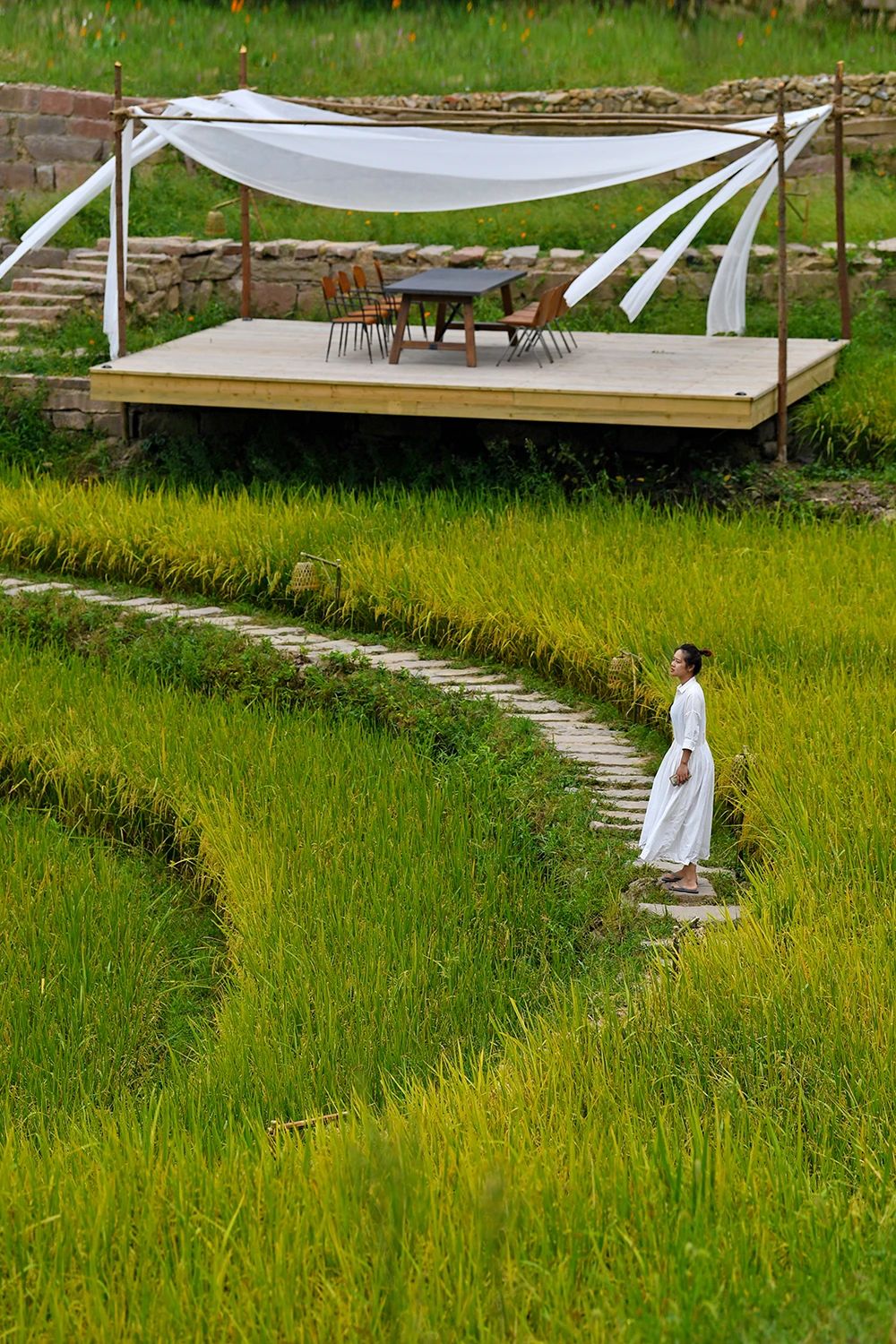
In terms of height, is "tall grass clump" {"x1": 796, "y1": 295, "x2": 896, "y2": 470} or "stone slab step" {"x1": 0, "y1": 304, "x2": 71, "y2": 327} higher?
"stone slab step" {"x1": 0, "y1": 304, "x2": 71, "y2": 327}

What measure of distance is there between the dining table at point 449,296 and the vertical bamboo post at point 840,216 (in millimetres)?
2160

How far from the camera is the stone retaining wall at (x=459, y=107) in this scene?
48.2 feet

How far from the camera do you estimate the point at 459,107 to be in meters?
15.5

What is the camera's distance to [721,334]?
12.6m

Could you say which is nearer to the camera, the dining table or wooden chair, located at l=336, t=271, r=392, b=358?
the dining table

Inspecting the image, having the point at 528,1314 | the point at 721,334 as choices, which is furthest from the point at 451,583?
the point at 528,1314

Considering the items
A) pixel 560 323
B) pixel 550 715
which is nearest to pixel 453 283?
pixel 560 323

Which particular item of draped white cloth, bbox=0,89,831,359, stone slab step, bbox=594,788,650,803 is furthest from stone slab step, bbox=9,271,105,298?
stone slab step, bbox=594,788,650,803

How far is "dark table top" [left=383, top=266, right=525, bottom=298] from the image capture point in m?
10.8

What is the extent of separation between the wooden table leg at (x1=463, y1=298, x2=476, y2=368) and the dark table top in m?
0.16

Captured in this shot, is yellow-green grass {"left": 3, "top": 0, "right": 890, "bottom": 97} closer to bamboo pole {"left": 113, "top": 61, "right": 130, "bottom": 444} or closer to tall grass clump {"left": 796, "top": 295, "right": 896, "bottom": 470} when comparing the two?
bamboo pole {"left": 113, "top": 61, "right": 130, "bottom": 444}

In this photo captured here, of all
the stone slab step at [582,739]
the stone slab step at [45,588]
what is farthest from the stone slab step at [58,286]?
the stone slab step at [582,739]

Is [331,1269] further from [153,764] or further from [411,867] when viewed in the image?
[153,764]

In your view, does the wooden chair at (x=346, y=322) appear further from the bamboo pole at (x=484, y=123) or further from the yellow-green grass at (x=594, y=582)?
the yellow-green grass at (x=594, y=582)
